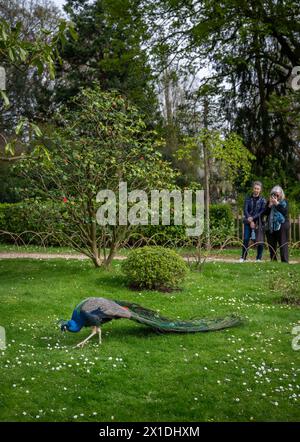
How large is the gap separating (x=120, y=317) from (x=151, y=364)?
2.09 ft

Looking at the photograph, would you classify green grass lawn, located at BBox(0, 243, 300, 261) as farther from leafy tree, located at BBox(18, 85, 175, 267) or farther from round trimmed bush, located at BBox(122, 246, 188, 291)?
round trimmed bush, located at BBox(122, 246, 188, 291)

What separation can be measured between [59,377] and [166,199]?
645 centimetres

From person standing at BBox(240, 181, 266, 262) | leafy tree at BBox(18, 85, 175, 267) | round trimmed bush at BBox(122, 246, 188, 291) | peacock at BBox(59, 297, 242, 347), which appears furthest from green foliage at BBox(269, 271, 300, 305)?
leafy tree at BBox(18, 85, 175, 267)

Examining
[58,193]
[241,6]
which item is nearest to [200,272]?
[58,193]

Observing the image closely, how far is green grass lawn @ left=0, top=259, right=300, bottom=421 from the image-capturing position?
14.9 ft

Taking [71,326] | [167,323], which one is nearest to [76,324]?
[71,326]

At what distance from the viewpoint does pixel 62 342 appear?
622cm

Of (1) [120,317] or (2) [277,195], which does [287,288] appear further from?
(2) [277,195]

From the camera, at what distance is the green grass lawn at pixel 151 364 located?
14.9 ft

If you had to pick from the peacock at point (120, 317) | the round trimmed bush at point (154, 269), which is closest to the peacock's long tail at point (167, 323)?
the peacock at point (120, 317)

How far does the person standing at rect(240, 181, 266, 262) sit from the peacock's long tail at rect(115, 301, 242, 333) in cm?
521

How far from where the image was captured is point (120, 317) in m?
5.92

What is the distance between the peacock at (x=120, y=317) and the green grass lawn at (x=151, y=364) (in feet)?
0.37

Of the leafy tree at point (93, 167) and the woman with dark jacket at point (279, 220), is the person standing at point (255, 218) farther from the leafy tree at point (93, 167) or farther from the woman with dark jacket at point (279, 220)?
the leafy tree at point (93, 167)
